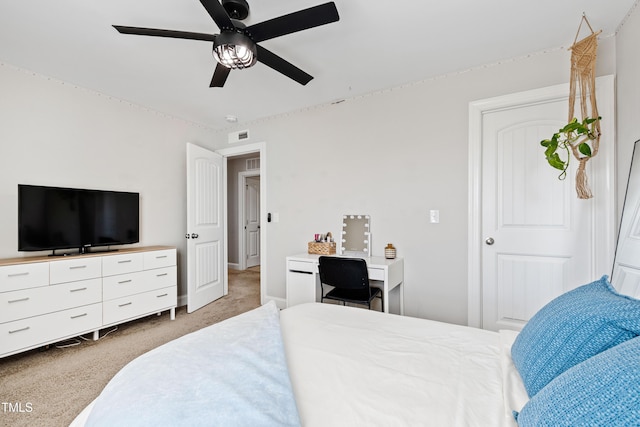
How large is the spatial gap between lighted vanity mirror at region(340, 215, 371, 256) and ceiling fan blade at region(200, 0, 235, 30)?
2.00 meters

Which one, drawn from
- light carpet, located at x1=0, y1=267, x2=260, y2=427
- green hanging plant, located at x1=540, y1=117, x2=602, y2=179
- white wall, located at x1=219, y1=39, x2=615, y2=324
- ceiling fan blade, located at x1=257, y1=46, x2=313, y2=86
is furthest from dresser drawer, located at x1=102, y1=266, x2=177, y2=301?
green hanging plant, located at x1=540, y1=117, x2=602, y2=179

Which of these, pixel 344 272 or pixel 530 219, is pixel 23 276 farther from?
pixel 530 219

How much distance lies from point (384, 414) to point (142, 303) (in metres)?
2.87

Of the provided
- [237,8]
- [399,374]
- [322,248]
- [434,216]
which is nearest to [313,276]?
[322,248]

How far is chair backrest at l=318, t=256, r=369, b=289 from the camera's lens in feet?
7.70

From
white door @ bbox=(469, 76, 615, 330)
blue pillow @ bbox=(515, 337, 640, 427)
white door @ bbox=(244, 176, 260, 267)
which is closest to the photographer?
blue pillow @ bbox=(515, 337, 640, 427)

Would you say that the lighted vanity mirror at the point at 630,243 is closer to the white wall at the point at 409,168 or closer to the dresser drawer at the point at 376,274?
the white wall at the point at 409,168

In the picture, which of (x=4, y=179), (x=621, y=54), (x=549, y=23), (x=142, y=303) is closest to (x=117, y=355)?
(x=142, y=303)

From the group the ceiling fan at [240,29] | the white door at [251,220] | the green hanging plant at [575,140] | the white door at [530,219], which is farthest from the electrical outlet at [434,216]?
the white door at [251,220]

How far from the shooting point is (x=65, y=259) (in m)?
2.35

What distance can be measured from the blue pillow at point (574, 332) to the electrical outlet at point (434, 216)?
164 centimetres

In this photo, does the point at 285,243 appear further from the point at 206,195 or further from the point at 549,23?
the point at 549,23

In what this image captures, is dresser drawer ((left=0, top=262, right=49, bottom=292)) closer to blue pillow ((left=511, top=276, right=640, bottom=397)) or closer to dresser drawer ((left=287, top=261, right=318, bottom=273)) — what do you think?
dresser drawer ((left=287, top=261, right=318, bottom=273))

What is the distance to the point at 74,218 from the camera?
8.51 ft
